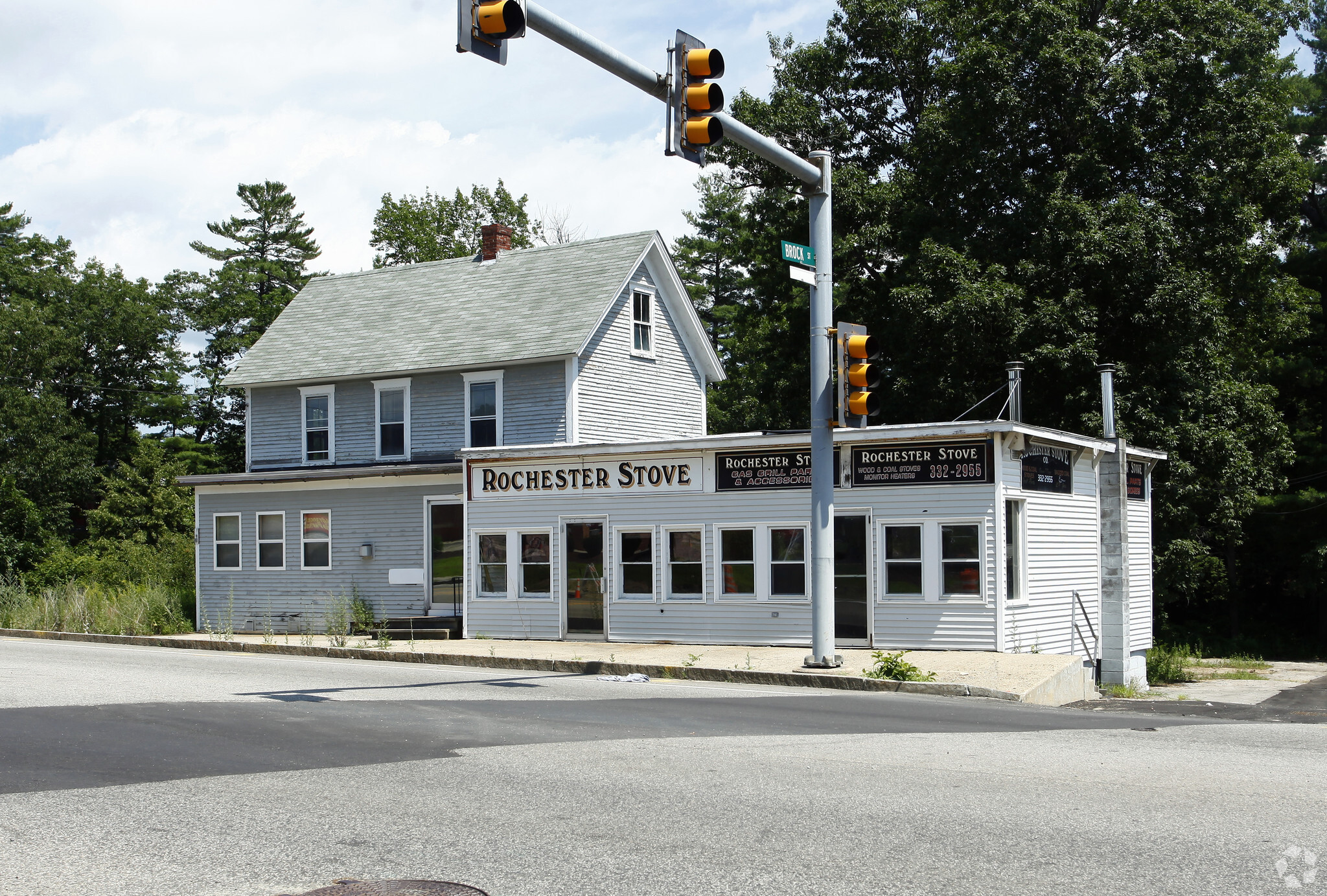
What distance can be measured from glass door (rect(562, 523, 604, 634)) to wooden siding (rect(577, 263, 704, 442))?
5390mm

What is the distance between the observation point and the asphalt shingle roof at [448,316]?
28375 mm

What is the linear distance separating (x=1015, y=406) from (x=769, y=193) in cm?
1372

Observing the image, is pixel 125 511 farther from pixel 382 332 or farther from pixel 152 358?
pixel 382 332

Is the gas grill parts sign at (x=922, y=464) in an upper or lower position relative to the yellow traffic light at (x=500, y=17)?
lower

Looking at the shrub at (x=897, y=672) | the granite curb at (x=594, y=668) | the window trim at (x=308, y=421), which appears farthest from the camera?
the window trim at (x=308, y=421)

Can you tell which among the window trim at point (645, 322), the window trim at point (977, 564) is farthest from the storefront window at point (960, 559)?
the window trim at point (645, 322)

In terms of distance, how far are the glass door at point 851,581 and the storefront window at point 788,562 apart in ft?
1.83

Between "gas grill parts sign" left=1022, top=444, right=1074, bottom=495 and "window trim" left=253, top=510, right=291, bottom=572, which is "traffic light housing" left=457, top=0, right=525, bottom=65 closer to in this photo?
"gas grill parts sign" left=1022, top=444, right=1074, bottom=495

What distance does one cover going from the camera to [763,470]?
20969mm

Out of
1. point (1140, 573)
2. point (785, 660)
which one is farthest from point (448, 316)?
point (1140, 573)

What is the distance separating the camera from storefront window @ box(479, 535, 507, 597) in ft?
76.9

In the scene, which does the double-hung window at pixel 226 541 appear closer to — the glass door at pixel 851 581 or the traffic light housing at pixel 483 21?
the glass door at pixel 851 581

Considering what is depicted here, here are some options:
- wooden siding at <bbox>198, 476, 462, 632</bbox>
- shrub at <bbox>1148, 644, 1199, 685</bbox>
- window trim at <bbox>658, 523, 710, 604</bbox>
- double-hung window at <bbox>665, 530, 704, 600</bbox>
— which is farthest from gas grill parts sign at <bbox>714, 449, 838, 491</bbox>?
shrub at <bbox>1148, 644, 1199, 685</bbox>

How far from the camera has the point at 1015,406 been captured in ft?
71.1
